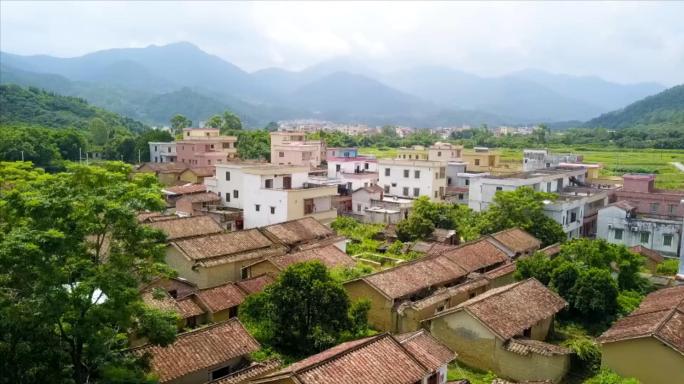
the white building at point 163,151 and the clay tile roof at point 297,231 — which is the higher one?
the white building at point 163,151

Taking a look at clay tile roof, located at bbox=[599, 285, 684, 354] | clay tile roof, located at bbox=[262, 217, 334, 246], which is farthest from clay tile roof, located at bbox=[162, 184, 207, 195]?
clay tile roof, located at bbox=[599, 285, 684, 354]

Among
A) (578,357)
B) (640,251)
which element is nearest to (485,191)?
(640,251)

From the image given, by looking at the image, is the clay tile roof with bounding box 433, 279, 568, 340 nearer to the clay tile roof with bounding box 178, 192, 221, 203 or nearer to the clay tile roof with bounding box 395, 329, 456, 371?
the clay tile roof with bounding box 395, 329, 456, 371

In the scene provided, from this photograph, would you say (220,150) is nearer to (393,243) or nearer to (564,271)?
(393,243)

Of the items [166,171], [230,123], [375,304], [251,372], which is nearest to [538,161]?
[166,171]

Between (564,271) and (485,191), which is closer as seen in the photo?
(564,271)

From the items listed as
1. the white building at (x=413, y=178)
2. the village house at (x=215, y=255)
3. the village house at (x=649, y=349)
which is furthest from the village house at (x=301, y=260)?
the white building at (x=413, y=178)

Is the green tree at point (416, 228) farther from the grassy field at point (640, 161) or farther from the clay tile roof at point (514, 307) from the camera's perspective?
the grassy field at point (640, 161)
